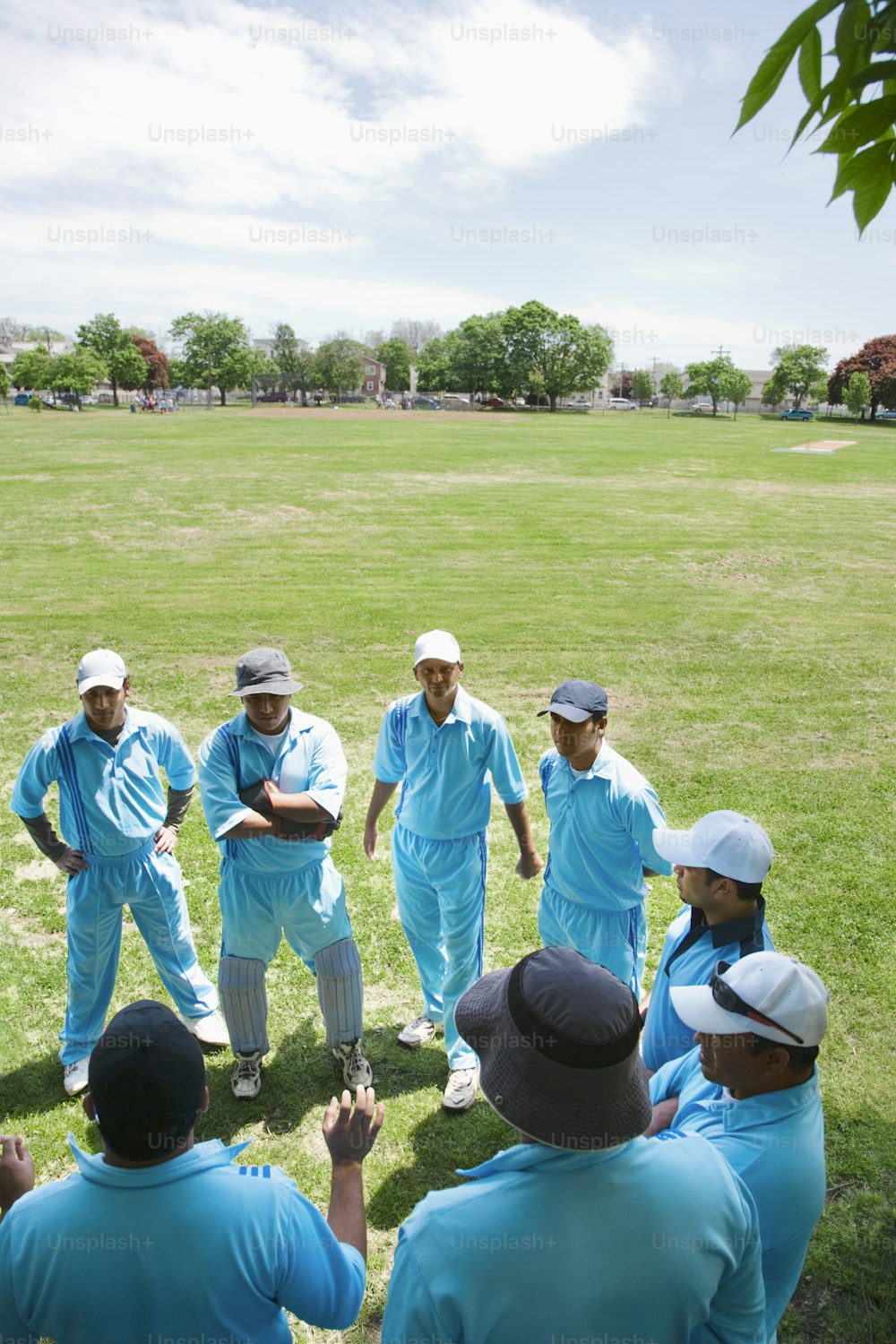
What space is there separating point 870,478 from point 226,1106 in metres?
29.8

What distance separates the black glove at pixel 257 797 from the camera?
4.02 m

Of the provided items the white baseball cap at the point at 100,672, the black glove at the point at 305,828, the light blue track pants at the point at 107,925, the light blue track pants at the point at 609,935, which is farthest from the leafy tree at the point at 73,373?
the light blue track pants at the point at 609,935

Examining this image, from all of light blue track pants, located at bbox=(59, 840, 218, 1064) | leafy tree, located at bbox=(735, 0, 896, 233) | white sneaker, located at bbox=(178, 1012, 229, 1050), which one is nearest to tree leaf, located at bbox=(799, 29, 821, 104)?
leafy tree, located at bbox=(735, 0, 896, 233)

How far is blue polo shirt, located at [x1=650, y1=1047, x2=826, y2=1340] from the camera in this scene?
86.7 inches

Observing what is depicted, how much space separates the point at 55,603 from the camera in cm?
1282

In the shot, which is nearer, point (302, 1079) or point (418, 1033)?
point (302, 1079)

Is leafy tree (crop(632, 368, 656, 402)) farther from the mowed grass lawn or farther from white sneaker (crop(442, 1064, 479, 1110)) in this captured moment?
white sneaker (crop(442, 1064, 479, 1110))

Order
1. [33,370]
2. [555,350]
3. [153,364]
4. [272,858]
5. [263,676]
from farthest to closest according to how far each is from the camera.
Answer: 1. [153,364]
2. [555,350]
3. [33,370]
4. [272,858]
5. [263,676]

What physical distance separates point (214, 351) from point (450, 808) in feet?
268

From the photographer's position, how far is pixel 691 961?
9.86 feet

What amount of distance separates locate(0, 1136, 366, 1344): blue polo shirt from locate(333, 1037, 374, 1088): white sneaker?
7.97 feet

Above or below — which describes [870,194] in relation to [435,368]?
below

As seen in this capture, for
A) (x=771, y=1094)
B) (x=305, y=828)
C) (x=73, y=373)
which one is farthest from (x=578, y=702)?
(x=73, y=373)

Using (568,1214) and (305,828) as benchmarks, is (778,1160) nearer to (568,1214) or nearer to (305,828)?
(568,1214)
